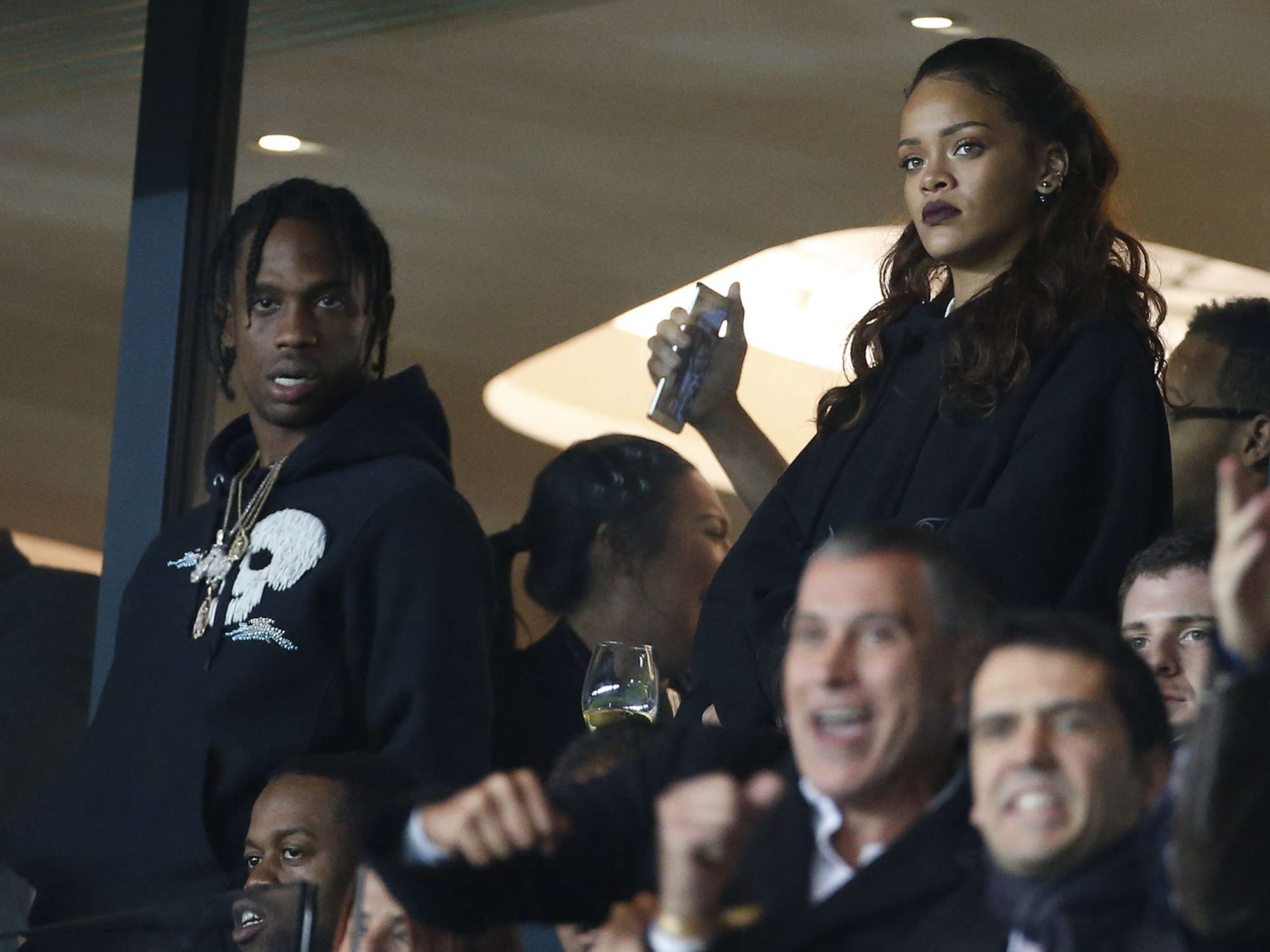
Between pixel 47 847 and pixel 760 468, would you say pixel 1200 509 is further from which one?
pixel 47 847

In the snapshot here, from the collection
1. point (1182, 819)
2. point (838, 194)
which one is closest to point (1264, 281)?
point (838, 194)

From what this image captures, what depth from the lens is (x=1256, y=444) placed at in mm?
3154

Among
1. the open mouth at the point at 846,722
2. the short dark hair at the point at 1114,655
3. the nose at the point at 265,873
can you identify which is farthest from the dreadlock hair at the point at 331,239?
the short dark hair at the point at 1114,655

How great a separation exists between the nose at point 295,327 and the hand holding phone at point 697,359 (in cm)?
52

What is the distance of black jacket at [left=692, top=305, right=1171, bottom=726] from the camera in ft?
8.41

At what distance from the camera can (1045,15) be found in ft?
12.4

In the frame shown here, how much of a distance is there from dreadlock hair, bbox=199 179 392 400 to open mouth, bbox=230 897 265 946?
147 cm

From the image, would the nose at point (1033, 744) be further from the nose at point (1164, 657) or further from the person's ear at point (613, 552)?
the person's ear at point (613, 552)

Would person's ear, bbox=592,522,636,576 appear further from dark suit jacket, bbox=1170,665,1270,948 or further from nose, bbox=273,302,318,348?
dark suit jacket, bbox=1170,665,1270,948

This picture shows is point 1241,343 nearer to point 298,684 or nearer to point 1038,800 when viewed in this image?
point 298,684

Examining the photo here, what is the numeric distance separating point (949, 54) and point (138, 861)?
62.1 inches

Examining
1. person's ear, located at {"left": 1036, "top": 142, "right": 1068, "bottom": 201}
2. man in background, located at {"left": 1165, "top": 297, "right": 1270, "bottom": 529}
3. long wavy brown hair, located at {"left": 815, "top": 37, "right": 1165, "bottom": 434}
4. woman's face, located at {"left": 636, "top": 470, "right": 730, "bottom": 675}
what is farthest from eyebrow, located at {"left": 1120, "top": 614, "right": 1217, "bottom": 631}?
woman's face, located at {"left": 636, "top": 470, "right": 730, "bottom": 675}

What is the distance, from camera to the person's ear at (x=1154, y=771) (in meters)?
1.53

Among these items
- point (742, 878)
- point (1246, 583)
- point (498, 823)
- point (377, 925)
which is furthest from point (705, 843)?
point (377, 925)
